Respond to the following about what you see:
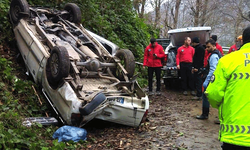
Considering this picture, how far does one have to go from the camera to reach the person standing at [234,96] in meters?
2.21

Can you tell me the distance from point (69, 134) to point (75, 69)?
4.71 feet

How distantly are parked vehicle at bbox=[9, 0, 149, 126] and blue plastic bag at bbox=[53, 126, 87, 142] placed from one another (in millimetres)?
211

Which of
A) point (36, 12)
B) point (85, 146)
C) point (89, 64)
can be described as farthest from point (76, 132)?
point (36, 12)

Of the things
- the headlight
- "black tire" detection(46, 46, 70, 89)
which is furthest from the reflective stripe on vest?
"black tire" detection(46, 46, 70, 89)

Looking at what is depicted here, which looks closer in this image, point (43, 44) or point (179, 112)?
point (43, 44)

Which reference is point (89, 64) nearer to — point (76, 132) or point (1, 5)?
point (76, 132)

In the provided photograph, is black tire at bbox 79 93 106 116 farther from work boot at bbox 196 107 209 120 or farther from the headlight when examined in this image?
work boot at bbox 196 107 209 120

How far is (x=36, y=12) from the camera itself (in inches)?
290

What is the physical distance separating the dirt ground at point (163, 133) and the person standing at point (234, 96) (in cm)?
221

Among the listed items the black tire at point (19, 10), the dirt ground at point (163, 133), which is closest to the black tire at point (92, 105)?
the dirt ground at point (163, 133)

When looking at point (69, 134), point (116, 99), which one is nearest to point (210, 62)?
point (116, 99)

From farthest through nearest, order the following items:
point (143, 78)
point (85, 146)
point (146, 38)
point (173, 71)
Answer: point (146, 38), point (143, 78), point (173, 71), point (85, 146)

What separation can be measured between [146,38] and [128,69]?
7468mm

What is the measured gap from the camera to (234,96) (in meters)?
2.30
